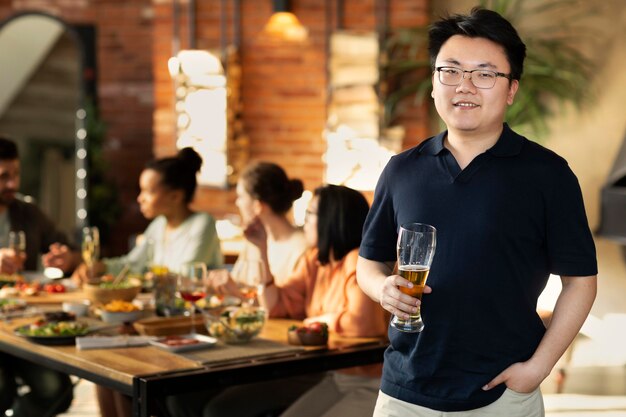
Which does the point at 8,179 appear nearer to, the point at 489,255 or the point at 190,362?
the point at 190,362

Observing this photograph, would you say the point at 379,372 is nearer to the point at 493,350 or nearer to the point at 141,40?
the point at 493,350

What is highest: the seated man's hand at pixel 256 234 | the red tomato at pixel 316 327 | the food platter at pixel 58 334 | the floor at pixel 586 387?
the seated man's hand at pixel 256 234

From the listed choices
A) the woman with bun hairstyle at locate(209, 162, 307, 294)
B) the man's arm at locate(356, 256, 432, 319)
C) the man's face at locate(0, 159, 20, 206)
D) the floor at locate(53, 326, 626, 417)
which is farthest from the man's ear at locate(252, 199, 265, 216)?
the man's arm at locate(356, 256, 432, 319)

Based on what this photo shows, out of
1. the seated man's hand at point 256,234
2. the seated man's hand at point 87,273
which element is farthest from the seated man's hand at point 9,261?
the seated man's hand at point 256,234

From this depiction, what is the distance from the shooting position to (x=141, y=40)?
7793 mm

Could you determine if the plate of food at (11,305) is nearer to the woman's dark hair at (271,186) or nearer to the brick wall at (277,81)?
the woman's dark hair at (271,186)

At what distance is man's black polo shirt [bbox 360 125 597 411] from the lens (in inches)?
75.0

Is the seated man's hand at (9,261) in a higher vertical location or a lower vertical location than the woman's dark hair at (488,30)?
lower

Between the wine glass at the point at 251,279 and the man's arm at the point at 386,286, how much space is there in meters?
0.93

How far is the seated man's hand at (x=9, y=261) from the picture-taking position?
4.02m

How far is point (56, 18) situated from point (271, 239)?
12.9 ft

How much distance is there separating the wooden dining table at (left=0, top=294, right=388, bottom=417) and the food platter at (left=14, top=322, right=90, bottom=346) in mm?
19

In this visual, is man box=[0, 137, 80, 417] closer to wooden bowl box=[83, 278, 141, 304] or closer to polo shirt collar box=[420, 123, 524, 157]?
wooden bowl box=[83, 278, 141, 304]

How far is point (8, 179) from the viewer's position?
445cm
